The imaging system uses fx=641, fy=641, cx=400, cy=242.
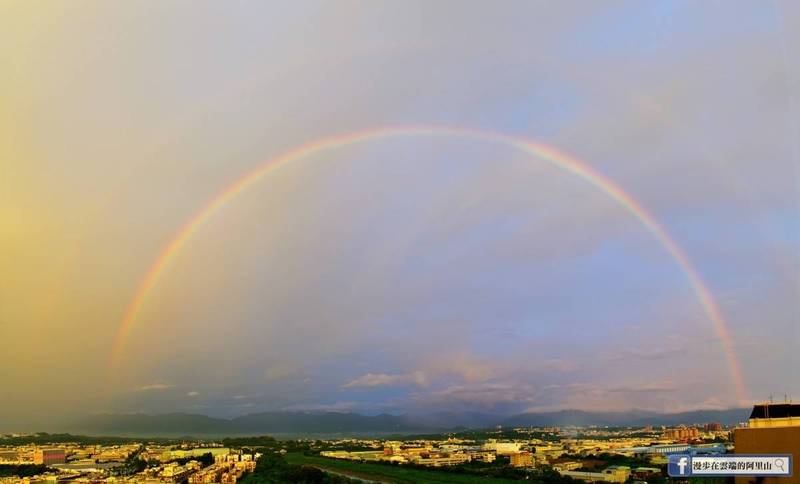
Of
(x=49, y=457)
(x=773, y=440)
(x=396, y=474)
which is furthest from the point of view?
(x=49, y=457)

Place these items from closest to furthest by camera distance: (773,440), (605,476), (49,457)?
(773,440)
(605,476)
(49,457)

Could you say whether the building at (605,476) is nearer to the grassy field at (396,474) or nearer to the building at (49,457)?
the grassy field at (396,474)

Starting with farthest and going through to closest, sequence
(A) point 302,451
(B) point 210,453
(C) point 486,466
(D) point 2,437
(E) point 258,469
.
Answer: (D) point 2,437
(A) point 302,451
(B) point 210,453
(C) point 486,466
(E) point 258,469

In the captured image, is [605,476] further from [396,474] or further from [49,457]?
A: [49,457]

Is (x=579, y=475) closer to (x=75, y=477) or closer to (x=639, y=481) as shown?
(x=639, y=481)

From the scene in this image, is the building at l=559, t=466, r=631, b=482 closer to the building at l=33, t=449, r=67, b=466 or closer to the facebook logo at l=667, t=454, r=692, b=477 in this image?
the facebook logo at l=667, t=454, r=692, b=477

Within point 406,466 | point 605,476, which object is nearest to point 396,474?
point 406,466

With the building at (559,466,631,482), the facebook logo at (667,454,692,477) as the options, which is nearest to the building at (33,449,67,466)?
the building at (559,466,631,482)

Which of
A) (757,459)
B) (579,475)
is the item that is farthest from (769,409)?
(579,475)
